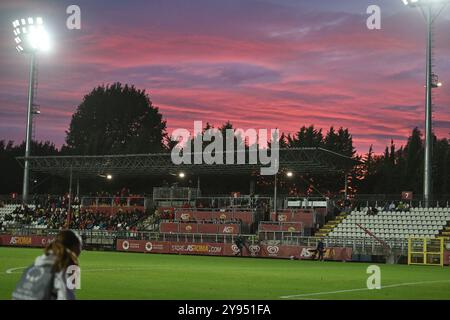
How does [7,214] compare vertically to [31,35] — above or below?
below

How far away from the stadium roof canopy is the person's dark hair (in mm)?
44449

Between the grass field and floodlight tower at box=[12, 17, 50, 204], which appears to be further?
floodlight tower at box=[12, 17, 50, 204]

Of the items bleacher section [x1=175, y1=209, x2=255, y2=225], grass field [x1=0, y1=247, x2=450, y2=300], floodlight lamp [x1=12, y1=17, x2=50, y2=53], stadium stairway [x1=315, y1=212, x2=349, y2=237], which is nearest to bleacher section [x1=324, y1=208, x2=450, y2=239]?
stadium stairway [x1=315, y1=212, x2=349, y2=237]

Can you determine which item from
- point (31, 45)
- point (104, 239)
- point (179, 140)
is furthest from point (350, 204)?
point (179, 140)

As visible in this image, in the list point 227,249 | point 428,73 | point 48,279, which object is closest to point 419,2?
point 428,73

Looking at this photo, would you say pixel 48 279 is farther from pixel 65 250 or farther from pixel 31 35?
pixel 31 35

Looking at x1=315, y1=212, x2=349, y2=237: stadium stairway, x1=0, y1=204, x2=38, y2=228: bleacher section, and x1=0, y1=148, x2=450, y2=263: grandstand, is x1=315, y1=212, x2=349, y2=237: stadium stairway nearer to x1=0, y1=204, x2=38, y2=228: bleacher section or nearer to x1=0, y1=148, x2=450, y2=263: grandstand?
x1=0, y1=148, x2=450, y2=263: grandstand

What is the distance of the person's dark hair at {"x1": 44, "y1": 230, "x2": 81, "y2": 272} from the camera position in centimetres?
744

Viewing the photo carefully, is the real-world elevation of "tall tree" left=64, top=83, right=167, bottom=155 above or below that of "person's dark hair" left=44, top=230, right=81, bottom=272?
above

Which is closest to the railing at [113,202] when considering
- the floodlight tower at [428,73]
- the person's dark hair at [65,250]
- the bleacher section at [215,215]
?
the bleacher section at [215,215]

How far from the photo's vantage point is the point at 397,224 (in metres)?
49.4

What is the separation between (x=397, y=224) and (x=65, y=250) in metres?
44.2

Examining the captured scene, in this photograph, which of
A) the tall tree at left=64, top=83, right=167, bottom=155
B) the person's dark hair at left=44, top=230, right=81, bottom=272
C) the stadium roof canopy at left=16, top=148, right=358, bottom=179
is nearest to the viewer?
the person's dark hair at left=44, top=230, right=81, bottom=272
